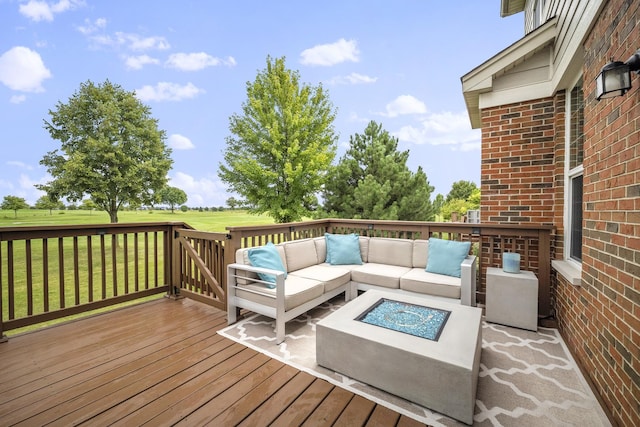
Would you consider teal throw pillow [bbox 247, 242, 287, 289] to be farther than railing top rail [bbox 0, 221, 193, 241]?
Yes

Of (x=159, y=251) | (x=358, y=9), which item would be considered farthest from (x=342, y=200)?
(x=159, y=251)

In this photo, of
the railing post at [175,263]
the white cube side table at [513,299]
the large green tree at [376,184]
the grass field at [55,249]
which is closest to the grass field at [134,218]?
the grass field at [55,249]

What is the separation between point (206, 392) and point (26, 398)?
3.93 feet

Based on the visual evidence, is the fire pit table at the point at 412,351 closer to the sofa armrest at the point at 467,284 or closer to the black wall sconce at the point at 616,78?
the sofa armrest at the point at 467,284

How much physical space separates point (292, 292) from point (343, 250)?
4.63ft

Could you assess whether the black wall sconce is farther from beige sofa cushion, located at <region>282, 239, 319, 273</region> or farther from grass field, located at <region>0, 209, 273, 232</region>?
grass field, located at <region>0, 209, 273, 232</region>

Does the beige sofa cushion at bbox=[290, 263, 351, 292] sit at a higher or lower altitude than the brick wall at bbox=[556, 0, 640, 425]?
lower

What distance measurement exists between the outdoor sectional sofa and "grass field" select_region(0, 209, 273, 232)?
96 cm

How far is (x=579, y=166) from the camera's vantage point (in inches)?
109

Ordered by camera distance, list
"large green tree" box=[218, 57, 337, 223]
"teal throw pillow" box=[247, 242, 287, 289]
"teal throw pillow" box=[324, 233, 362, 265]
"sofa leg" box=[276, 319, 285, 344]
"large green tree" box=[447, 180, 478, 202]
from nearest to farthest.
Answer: "sofa leg" box=[276, 319, 285, 344]
"teal throw pillow" box=[247, 242, 287, 289]
"teal throw pillow" box=[324, 233, 362, 265]
"large green tree" box=[218, 57, 337, 223]
"large green tree" box=[447, 180, 478, 202]

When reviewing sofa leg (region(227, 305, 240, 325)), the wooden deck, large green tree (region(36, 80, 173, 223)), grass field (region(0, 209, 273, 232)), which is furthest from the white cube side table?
large green tree (region(36, 80, 173, 223))

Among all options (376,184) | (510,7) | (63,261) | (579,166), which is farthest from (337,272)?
(510,7)

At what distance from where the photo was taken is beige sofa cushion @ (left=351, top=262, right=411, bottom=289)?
3575 mm

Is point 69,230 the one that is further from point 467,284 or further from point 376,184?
point 376,184
